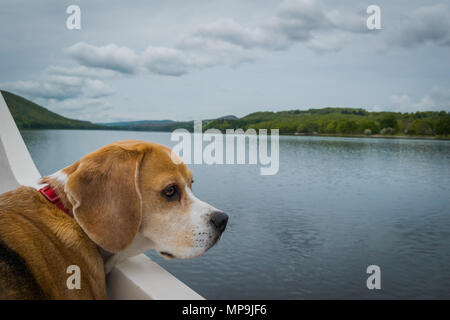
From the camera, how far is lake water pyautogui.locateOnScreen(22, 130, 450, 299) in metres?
15.0

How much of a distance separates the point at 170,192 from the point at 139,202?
0.68 feet

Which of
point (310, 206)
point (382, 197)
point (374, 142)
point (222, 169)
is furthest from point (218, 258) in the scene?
point (374, 142)

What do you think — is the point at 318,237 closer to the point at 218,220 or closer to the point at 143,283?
the point at 218,220

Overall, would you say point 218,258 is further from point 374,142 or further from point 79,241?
point 374,142

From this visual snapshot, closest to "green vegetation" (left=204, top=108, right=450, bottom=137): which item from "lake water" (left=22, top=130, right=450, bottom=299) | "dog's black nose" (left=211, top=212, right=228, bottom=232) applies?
"lake water" (left=22, top=130, right=450, bottom=299)

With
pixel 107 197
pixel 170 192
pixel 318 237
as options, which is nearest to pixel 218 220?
pixel 170 192

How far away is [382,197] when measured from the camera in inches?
1275

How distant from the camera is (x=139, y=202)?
1.99 metres

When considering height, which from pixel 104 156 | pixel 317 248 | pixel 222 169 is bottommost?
pixel 317 248

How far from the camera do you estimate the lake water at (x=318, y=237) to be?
15.0m

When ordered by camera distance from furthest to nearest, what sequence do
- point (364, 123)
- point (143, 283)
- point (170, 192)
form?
point (364, 123)
point (170, 192)
point (143, 283)

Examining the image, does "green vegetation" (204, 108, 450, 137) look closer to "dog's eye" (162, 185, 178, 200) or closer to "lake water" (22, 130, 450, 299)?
"lake water" (22, 130, 450, 299)
